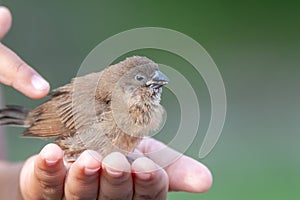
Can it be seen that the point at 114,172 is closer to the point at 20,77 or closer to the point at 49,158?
the point at 49,158

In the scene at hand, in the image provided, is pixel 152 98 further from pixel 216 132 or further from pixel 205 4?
pixel 205 4

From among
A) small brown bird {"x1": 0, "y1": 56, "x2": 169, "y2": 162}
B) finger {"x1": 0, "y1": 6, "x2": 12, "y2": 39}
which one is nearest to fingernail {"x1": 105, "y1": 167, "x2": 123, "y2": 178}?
small brown bird {"x1": 0, "y1": 56, "x2": 169, "y2": 162}

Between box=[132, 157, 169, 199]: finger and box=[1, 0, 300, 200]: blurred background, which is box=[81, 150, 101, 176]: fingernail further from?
box=[1, 0, 300, 200]: blurred background

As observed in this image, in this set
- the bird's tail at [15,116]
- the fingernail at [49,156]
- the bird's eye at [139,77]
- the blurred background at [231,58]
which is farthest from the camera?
the blurred background at [231,58]

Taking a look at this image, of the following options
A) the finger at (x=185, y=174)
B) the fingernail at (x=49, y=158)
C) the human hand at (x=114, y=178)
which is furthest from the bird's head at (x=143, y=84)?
the fingernail at (x=49, y=158)

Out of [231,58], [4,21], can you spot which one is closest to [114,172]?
[4,21]

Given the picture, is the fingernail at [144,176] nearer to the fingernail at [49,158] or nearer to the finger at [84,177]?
the finger at [84,177]

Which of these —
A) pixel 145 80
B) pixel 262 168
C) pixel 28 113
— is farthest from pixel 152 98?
pixel 262 168
